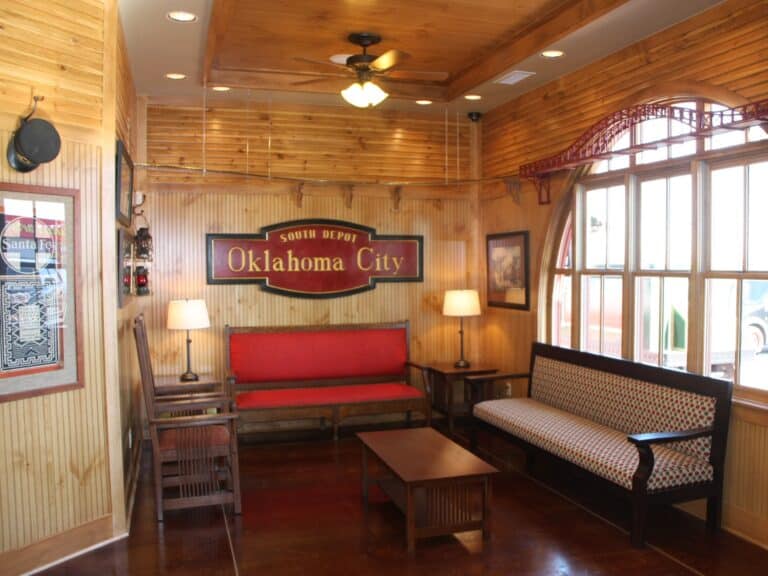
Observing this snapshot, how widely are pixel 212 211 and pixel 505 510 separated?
3910 mm

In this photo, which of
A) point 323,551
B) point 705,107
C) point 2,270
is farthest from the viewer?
point 705,107

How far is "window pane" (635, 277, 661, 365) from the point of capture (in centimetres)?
485

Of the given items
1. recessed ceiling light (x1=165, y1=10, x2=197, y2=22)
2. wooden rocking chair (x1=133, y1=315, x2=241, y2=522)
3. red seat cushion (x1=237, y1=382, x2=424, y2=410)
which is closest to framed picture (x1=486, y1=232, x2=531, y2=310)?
red seat cushion (x1=237, y1=382, x2=424, y2=410)

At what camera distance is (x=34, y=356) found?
367 centimetres

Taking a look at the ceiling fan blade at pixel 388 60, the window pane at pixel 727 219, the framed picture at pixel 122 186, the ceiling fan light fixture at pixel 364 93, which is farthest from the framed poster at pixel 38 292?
the window pane at pixel 727 219

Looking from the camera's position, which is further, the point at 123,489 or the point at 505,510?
the point at 505,510

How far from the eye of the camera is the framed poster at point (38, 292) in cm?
354

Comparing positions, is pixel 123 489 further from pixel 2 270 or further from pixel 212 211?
pixel 212 211

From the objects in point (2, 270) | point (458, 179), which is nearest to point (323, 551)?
point (2, 270)

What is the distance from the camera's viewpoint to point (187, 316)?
5867mm

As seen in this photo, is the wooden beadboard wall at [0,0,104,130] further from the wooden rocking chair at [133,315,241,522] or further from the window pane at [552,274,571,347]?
the window pane at [552,274,571,347]

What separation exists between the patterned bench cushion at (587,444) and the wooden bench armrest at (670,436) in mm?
169

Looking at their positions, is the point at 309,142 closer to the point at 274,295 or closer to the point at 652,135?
the point at 274,295

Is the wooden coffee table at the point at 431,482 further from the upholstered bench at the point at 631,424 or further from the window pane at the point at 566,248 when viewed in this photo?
the window pane at the point at 566,248
